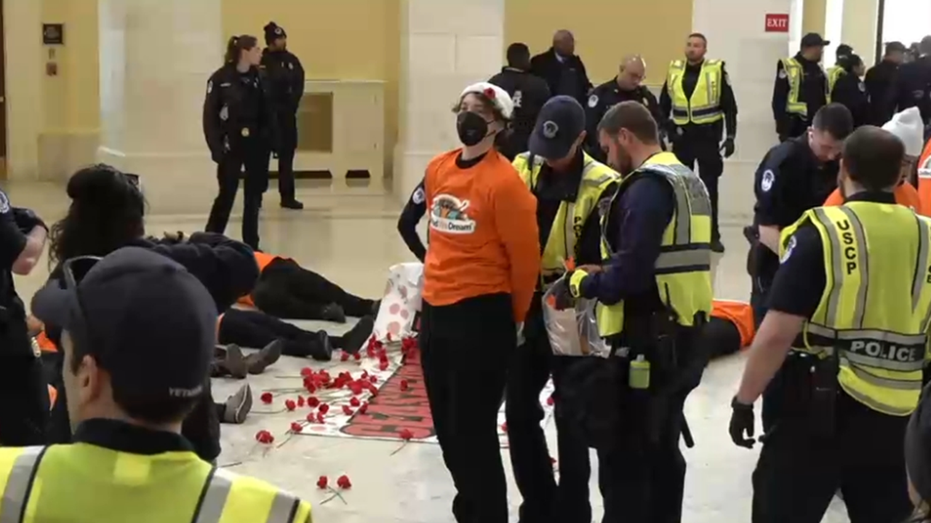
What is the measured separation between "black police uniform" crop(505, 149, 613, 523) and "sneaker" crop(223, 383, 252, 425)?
74.6 inches

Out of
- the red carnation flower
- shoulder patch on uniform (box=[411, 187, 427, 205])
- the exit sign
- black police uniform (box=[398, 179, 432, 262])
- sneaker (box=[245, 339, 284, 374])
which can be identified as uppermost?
the exit sign

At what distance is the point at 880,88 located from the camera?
46.3 ft

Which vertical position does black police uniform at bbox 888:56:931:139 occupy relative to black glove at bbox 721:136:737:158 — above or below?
above

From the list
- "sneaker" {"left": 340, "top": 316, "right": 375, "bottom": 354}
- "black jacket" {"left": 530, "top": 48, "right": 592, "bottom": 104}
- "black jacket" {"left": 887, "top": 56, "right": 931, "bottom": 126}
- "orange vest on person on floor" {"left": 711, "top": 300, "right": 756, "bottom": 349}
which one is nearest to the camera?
"sneaker" {"left": 340, "top": 316, "right": 375, "bottom": 354}

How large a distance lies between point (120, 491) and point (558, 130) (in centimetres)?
279

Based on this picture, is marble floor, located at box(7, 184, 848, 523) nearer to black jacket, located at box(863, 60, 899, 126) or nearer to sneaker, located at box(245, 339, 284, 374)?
sneaker, located at box(245, 339, 284, 374)

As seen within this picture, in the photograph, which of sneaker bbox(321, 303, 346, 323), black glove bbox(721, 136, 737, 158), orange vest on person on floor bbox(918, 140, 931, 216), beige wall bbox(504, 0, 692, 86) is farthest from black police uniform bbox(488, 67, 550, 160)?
beige wall bbox(504, 0, 692, 86)

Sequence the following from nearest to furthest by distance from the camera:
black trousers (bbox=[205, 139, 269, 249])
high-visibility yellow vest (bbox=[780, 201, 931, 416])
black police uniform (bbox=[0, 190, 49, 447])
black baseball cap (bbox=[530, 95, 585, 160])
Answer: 1. high-visibility yellow vest (bbox=[780, 201, 931, 416])
2. black police uniform (bbox=[0, 190, 49, 447])
3. black baseball cap (bbox=[530, 95, 585, 160])
4. black trousers (bbox=[205, 139, 269, 249])

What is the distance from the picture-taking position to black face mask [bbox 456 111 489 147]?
13.2ft

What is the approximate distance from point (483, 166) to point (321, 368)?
321cm

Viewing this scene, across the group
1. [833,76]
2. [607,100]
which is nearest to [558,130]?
[607,100]

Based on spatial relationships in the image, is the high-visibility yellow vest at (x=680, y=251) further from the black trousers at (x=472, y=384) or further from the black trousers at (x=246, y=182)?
the black trousers at (x=246, y=182)

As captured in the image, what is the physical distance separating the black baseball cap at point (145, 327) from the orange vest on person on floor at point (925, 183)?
391cm

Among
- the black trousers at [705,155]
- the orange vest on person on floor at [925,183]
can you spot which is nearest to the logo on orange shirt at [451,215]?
the orange vest on person on floor at [925,183]
